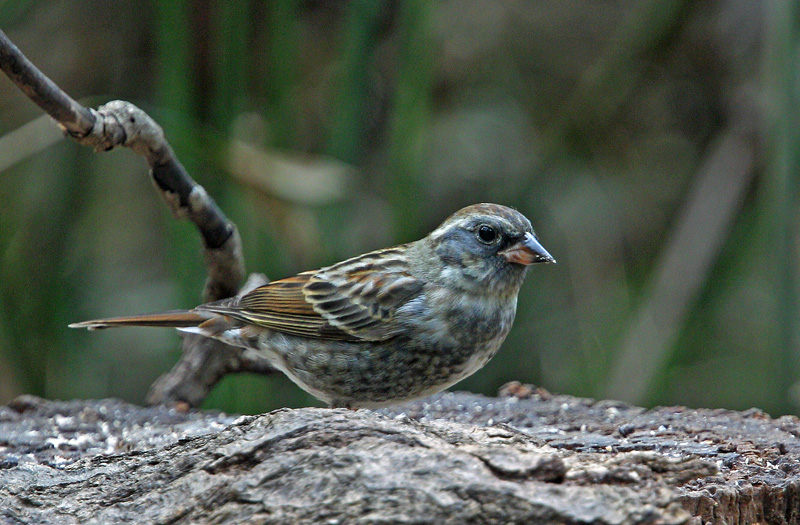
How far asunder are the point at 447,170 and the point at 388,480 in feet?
16.2

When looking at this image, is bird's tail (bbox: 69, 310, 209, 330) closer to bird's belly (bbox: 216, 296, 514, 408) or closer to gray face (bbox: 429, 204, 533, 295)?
bird's belly (bbox: 216, 296, 514, 408)

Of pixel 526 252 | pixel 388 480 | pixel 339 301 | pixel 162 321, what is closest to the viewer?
pixel 388 480

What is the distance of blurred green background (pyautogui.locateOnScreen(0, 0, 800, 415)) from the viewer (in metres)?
4.70

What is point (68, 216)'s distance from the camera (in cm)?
545

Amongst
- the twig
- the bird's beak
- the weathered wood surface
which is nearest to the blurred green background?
the twig

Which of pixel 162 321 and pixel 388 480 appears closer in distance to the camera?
pixel 388 480

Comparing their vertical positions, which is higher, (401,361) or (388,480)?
(401,361)

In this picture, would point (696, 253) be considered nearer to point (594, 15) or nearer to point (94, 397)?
point (594, 15)

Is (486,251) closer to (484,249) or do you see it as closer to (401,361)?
(484,249)

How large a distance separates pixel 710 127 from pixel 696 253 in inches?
56.9

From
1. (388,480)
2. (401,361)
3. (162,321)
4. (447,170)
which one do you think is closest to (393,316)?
(401,361)

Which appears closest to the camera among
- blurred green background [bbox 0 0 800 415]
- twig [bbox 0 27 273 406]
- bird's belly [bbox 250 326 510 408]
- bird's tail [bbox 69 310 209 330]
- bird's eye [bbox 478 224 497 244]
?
twig [bbox 0 27 273 406]

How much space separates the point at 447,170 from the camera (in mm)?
6531

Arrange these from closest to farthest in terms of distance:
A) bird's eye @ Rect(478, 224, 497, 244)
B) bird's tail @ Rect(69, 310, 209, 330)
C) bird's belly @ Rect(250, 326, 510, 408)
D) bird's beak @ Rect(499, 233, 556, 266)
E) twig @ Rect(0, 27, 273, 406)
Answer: twig @ Rect(0, 27, 273, 406) < bird's belly @ Rect(250, 326, 510, 408) < bird's beak @ Rect(499, 233, 556, 266) < bird's eye @ Rect(478, 224, 497, 244) < bird's tail @ Rect(69, 310, 209, 330)
